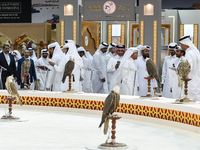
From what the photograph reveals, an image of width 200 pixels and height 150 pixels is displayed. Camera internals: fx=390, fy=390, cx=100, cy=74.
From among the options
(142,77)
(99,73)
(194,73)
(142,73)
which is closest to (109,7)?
(99,73)

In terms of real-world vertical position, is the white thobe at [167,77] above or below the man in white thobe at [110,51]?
below

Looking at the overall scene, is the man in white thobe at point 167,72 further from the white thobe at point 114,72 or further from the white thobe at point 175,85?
the white thobe at point 114,72

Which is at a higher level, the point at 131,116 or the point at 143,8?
the point at 143,8

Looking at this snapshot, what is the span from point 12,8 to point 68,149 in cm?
1454

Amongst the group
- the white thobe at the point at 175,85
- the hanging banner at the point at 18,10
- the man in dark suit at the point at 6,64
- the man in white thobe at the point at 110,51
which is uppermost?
the hanging banner at the point at 18,10

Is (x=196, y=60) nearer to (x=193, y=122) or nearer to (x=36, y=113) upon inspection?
(x=193, y=122)

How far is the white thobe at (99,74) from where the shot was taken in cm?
900

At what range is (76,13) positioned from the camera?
10.7 meters

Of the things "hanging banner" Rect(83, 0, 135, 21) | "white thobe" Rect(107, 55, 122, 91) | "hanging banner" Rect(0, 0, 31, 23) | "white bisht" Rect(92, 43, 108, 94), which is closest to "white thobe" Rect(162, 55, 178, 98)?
"white thobe" Rect(107, 55, 122, 91)

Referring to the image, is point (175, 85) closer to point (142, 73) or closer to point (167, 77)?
point (142, 73)

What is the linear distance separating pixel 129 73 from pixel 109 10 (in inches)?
144

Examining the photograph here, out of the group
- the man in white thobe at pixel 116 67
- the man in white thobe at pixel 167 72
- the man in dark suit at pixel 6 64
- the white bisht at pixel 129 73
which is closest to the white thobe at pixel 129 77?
the white bisht at pixel 129 73

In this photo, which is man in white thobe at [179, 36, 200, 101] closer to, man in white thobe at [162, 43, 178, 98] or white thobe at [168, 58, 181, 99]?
white thobe at [168, 58, 181, 99]

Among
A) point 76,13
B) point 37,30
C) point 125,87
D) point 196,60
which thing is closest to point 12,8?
point 37,30
